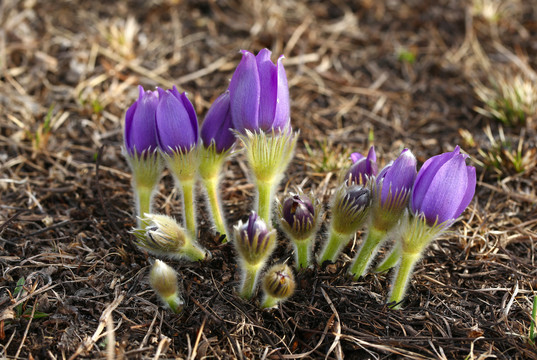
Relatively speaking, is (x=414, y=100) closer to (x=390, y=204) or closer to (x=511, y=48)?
(x=511, y=48)

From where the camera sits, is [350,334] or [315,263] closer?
[350,334]

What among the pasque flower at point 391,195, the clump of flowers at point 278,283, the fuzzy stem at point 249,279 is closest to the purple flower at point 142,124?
the fuzzy stem at point 249,279

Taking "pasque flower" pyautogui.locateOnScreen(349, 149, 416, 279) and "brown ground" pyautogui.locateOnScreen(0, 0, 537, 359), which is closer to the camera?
"pasque flower" pyautogui.locateOnScreen(349, 149, 416, 279)

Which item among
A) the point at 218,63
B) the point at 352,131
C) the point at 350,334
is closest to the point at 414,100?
the point at 352,131

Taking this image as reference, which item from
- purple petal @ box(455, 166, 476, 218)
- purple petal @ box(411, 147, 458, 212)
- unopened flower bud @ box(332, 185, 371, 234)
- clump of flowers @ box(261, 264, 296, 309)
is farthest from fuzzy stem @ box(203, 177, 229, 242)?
purple petal @ box(455, 166, 476, 218)

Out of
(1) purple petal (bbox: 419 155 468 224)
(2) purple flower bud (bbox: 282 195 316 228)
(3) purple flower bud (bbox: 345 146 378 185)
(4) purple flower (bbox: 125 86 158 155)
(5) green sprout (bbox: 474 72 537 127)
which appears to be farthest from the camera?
(5) green sprout (bbox: 474 72 537 127)

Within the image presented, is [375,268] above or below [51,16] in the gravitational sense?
below

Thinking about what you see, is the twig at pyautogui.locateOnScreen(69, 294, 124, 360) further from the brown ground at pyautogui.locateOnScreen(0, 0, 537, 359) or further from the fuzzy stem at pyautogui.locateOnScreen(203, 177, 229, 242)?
the fuzzy stem at pyautogui.locateOnScreen(203, 177, 229, 242)
